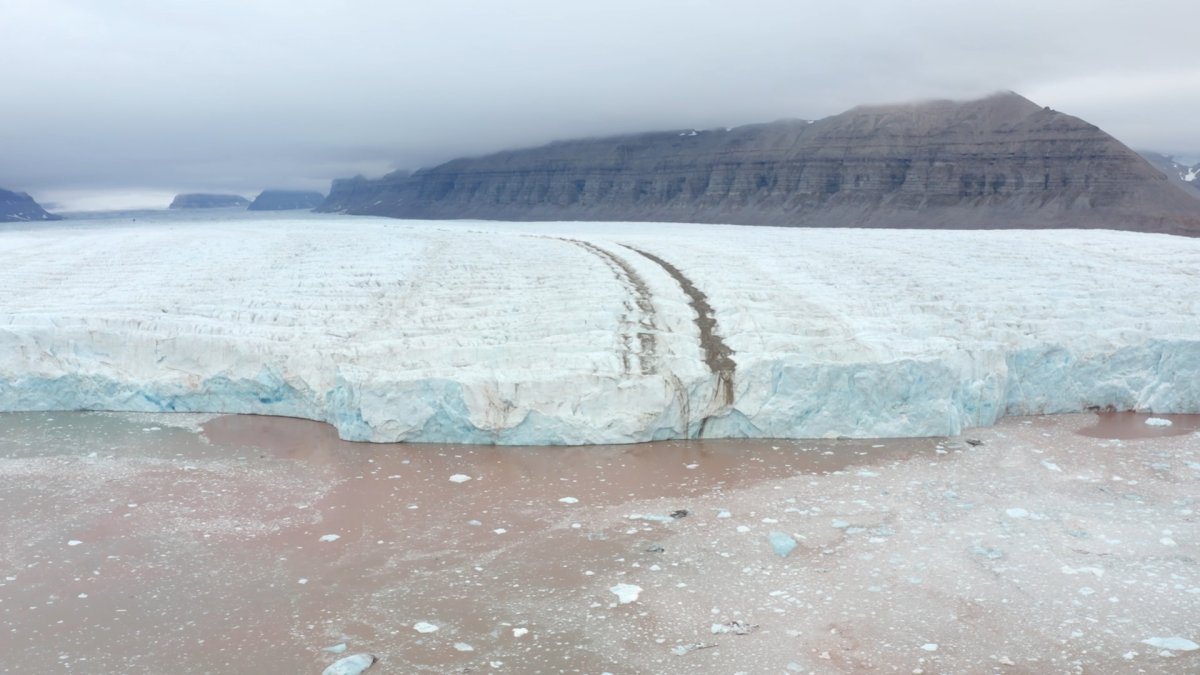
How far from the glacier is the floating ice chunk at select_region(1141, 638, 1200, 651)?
448 cm

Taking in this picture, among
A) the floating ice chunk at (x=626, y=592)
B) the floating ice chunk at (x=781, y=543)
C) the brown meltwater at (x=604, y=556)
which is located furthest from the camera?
the floating ice chunk at (x=781, y=543)

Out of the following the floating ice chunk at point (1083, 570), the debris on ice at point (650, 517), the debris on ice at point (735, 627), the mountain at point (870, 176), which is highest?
the mountain at point (870, 176)

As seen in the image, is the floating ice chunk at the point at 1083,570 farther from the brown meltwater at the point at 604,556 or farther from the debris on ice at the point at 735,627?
the debris on ice at the point at 735,627

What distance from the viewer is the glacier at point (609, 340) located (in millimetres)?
9492

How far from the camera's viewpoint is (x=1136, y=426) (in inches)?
391

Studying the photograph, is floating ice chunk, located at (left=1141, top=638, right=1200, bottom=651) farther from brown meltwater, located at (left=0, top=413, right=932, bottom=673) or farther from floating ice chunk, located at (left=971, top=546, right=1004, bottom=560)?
brown meltwater, located at (left=0, top=413, right=932, bottom=673)

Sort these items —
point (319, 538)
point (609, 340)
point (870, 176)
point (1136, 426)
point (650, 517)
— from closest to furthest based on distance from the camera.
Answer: point (319, 538) < point (650, 517) < point (1136, 426) < point (609, 340) < point (870, 176)

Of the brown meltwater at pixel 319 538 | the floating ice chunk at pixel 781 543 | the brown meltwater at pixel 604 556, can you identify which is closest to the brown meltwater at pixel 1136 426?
the brown meltwater at pixel 604 556

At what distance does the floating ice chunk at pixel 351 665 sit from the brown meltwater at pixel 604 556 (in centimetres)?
8

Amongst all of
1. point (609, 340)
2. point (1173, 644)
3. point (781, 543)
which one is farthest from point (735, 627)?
point (609, 340)

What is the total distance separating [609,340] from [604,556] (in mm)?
3982

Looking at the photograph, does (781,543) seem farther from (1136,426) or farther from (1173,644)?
(1136,426)

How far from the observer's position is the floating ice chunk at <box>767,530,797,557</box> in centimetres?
630

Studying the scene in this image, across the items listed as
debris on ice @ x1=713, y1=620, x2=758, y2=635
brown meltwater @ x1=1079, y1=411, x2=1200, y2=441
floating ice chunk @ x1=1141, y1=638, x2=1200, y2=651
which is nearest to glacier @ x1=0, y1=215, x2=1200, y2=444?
brown meltwater @ x1=1079, y1=411, x2=1200, y2=441
